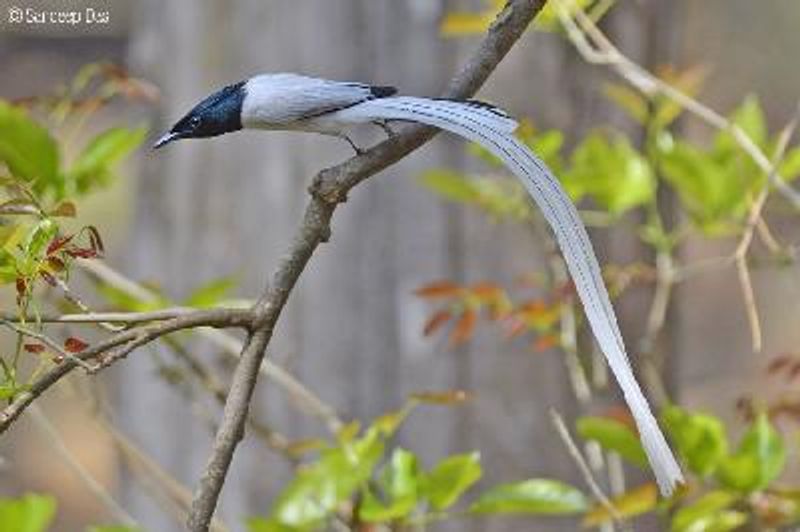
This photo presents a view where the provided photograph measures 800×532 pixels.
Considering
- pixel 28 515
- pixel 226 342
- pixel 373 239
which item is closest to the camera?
pixel 28 515

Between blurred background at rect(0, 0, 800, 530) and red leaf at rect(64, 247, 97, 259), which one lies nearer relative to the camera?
red leaf at rect(64, 247, 97, 259)

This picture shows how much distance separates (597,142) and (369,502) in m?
0.34

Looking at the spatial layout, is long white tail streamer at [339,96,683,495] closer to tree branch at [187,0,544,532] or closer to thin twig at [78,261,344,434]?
tree branch at [187,0,544,532]

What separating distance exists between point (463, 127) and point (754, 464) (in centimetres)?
47

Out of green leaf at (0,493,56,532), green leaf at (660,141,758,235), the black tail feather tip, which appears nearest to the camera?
the black tail feather tip

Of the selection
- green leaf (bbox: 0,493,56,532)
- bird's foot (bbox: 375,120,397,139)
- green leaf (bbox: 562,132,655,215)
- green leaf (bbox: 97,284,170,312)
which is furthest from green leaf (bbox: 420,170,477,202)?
bird's foot (bbox: 375,120,397,139)

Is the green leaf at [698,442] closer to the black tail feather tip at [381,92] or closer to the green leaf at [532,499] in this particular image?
the green leaf at [532,499]

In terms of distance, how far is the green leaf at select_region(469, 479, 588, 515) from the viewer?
91cm

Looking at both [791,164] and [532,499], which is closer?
[532,499]

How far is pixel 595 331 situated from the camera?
55 centimetres

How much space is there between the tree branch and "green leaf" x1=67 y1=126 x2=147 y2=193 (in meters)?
0.35

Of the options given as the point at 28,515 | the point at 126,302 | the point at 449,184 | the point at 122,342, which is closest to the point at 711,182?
the point at 449,184

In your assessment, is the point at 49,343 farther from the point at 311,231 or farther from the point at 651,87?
the point at 651,87

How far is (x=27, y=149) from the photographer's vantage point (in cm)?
92
